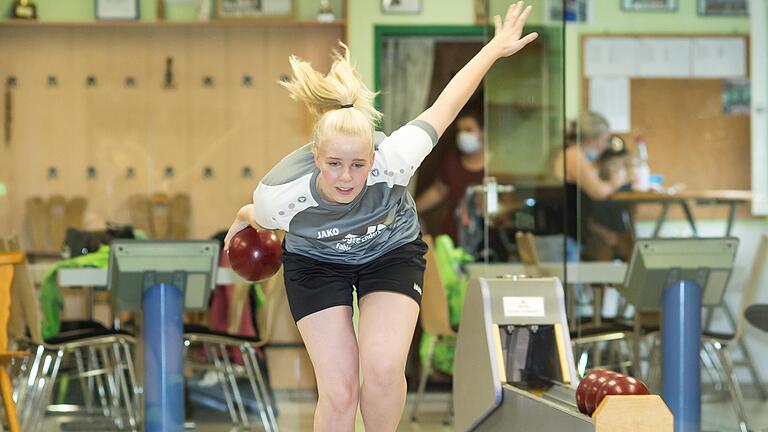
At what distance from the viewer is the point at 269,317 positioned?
5707 mm

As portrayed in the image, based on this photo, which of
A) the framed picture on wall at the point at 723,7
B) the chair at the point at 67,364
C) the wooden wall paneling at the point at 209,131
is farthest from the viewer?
the wooden wall paneling at the point at 209,131

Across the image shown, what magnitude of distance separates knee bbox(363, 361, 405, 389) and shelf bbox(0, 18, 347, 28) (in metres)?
4.32

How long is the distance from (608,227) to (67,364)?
129 inches

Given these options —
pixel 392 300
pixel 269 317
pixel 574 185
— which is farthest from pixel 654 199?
pixel 392 300

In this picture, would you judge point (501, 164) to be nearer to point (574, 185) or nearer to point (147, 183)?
point (574, 185)

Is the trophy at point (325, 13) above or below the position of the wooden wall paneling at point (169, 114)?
above

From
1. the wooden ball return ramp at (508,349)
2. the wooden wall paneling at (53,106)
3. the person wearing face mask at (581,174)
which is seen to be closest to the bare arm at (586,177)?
the person wearing face mask at (581,174)

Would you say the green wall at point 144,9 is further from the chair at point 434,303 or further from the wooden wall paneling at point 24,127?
the chair at point 434,303

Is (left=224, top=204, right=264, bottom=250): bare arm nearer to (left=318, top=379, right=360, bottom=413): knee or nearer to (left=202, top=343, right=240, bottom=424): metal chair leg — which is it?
(left=318, top=379, right=360, bottom=413): knee

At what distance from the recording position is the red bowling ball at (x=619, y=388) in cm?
318

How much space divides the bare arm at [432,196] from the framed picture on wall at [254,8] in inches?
54.0

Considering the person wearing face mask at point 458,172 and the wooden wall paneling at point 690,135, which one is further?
the person wearing face mask at point 458,172

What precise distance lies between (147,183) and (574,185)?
10.3 ft

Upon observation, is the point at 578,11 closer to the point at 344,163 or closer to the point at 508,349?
the point at 508,349
